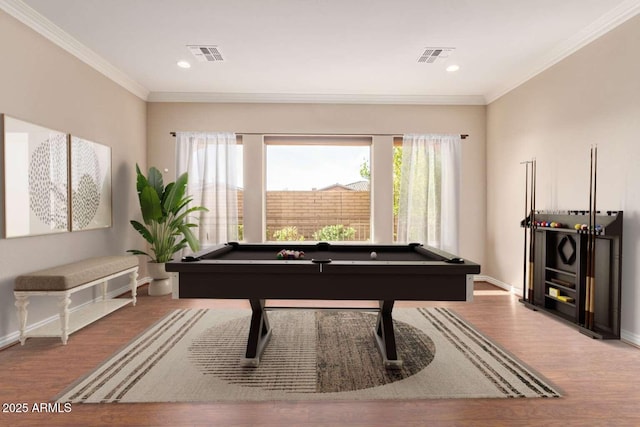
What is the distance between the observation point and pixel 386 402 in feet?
6.74

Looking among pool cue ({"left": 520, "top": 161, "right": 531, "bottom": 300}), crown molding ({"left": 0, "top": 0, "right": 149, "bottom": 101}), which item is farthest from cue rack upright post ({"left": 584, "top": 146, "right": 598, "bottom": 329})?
crown molding ({"left": 0, "top": 0, "right": 149, "bottom": 101})

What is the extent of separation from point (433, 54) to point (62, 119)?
12.5 ft

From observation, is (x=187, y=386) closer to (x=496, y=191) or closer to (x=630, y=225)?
(x=630, y=225)

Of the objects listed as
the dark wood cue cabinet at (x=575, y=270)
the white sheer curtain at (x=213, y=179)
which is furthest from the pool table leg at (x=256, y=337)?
the dark wood cue cabinet at (x=575, y=270)

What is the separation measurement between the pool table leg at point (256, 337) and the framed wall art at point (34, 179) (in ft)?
6.80

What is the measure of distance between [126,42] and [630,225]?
485 cm

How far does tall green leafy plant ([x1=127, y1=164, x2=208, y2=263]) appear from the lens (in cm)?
433

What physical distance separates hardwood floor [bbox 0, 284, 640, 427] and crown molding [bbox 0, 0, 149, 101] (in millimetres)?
2693

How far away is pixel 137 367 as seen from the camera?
249 cm

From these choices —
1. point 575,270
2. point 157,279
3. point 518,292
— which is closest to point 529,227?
point 575,270

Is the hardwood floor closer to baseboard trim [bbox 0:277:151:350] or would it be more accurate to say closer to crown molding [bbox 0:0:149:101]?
baseboard trim [bbox 0:277:151:350]

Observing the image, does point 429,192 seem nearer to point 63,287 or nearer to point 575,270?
point 575,270

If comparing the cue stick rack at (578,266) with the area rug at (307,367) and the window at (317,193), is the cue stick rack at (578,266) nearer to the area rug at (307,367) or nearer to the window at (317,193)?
the area rug at (307,367)

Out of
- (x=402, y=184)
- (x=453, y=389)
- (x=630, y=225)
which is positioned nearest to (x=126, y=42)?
(x=402, y=184)
